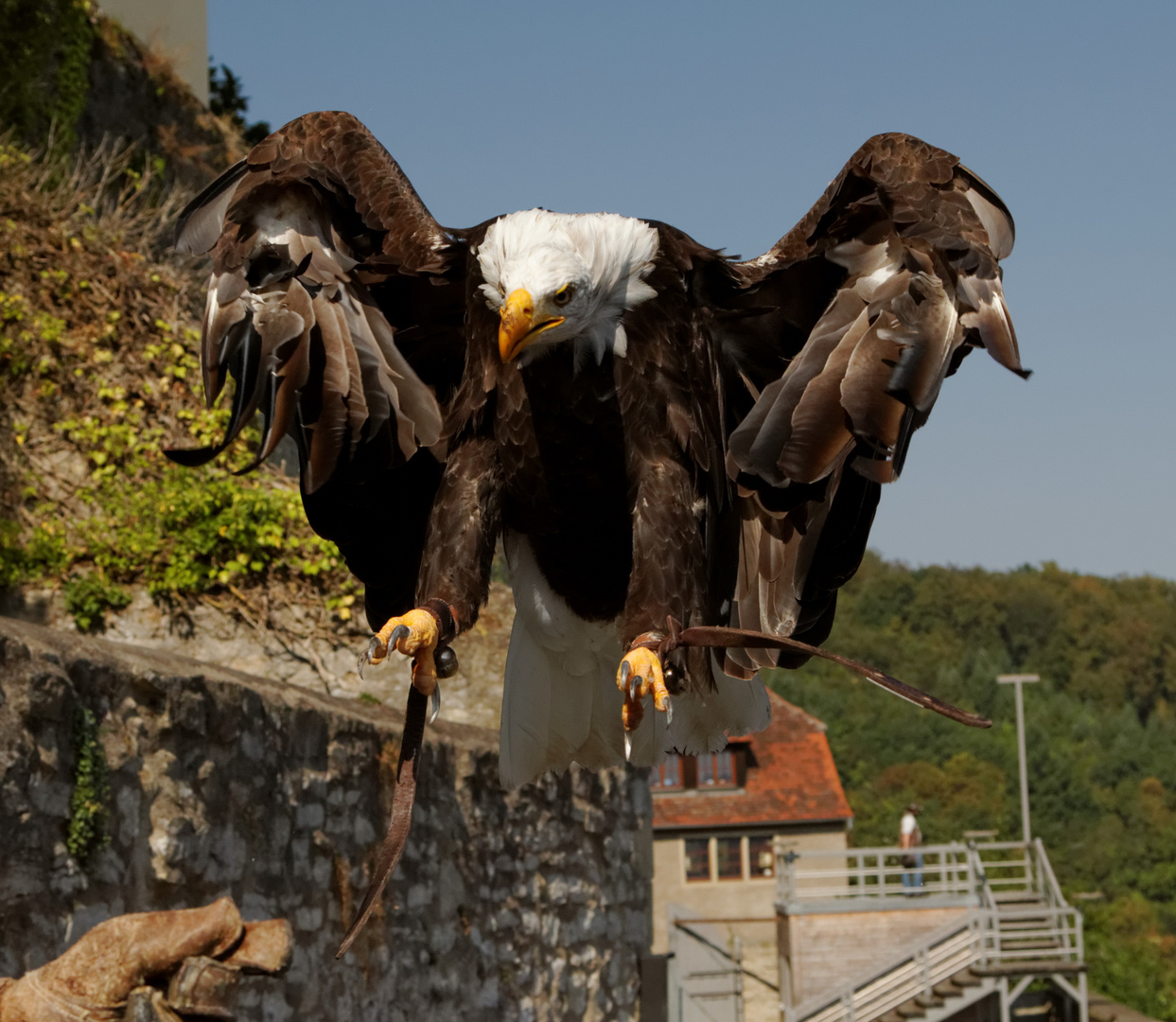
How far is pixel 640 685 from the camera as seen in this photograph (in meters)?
1.76

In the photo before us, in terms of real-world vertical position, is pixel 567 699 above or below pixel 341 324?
below

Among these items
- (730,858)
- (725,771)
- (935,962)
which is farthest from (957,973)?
(725,771)

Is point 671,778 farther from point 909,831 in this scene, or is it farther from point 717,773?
point 909,831

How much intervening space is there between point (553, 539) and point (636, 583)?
0.37 m

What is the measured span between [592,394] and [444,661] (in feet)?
1.61

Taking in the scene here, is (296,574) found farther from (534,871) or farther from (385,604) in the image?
(385,604)

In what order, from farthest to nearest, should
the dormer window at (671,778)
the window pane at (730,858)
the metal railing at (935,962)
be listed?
the dormer window at (671,778)
the window pane at (730,858)
the metal railing at (935,962)

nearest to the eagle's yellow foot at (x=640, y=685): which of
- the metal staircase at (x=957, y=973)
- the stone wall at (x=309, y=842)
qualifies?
the stone wall at (x=309, y=842)

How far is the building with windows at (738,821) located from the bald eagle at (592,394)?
839 inches

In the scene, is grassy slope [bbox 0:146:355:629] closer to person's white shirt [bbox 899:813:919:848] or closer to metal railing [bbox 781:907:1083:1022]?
metal railing [bbox 781:907:1083:1022]

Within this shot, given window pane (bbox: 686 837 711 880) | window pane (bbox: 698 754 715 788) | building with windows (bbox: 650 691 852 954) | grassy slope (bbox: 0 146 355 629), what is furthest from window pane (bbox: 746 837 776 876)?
grassy slope (bbox: 0 146 355 629)

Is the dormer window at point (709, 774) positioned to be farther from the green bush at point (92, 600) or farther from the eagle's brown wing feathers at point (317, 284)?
the eagle's brown wing feathers at point (317, 284)

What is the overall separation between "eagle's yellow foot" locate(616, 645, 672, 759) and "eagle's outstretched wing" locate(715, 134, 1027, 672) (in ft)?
1.01

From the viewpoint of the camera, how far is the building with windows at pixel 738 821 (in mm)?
23391
